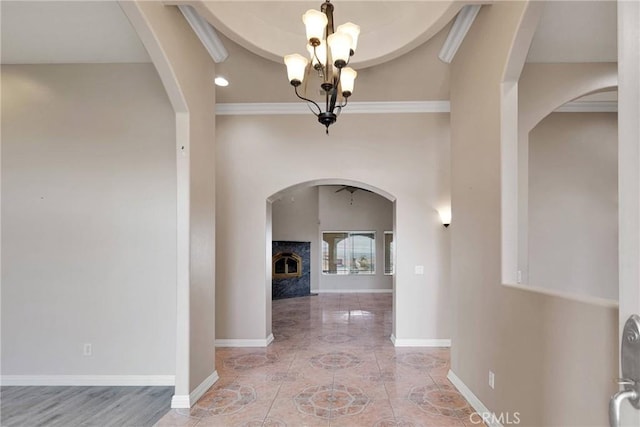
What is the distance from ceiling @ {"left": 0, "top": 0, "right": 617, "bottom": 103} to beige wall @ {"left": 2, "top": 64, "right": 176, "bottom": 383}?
324 mm

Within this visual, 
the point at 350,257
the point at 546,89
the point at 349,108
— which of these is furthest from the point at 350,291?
the point at 546,89

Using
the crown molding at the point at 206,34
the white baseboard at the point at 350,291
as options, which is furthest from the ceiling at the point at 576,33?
the white baseboard at the point at 350,291

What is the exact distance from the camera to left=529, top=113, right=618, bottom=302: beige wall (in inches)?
191

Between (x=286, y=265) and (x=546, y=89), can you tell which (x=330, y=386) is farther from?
(x=286, y=265)

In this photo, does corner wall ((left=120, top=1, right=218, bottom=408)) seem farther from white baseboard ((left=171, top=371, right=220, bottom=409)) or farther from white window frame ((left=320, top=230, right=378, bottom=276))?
white window frame ((left=320, top=230, right=378, bottom=276))

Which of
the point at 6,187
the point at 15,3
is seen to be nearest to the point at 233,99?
the point at 15,3

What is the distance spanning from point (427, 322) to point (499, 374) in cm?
244

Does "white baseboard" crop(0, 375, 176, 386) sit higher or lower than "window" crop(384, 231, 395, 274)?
lower

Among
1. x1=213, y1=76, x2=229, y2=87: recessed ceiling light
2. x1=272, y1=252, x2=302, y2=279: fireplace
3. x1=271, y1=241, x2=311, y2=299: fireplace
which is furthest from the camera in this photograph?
x1=272, y1=252, x2=302, y2=279: fireplace

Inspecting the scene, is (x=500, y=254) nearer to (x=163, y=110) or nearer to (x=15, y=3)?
(x=163, y=110)

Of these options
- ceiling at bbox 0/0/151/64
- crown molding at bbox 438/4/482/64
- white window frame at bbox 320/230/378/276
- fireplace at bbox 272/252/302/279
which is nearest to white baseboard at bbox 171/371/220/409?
ceiling at bbox 0/0/151/64

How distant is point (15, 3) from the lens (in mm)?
2871

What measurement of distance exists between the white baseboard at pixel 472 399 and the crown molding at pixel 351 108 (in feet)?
11.7

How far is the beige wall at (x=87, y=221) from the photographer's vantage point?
12.1 feet
